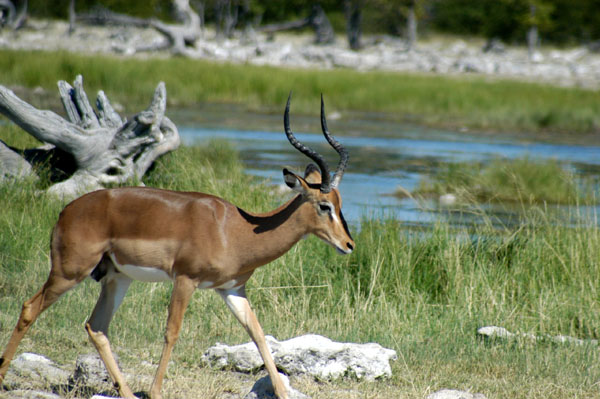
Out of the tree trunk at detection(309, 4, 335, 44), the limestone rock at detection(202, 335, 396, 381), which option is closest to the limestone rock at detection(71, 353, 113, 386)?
the limestone rock at detection(202, 335, 396, 381)

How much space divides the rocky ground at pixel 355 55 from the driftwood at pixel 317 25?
149 inches

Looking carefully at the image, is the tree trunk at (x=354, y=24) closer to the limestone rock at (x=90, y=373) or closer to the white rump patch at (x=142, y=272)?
the limestone rock at (x=90, y=373)

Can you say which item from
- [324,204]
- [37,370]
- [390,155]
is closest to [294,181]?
[324,204]

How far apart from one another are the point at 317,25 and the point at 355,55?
48.6 ft

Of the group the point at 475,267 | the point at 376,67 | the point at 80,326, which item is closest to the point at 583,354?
the point at 475,267

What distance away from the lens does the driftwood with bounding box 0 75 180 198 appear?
952cm

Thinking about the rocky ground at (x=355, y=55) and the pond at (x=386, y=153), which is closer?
the pond at (x=386, y=153)

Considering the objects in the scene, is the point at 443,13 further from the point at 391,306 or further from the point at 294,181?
the point at 294,181

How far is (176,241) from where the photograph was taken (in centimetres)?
455

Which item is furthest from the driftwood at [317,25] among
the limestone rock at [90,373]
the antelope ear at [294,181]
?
the antelope ear at [294,181]

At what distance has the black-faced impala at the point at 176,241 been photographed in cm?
454

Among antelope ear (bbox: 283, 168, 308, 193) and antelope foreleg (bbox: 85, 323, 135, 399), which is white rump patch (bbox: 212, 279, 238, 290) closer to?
antelope ear (bbox: 283, 168, 308, 193)

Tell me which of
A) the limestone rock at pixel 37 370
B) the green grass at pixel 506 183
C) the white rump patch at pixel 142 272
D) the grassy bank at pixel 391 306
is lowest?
the green grass at pixel 506 183

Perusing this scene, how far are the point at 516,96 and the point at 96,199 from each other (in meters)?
23.2
